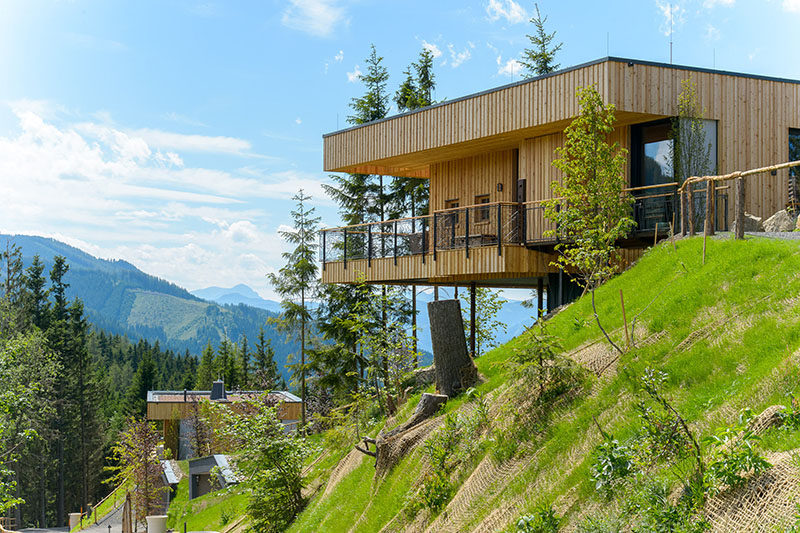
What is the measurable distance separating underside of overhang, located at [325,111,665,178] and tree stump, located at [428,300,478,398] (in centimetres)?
777

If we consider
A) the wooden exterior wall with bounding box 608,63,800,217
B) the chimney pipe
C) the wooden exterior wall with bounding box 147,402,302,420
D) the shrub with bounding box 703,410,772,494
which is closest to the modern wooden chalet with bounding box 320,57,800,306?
the wooden exterior wall with bounding box 608,63,800,217

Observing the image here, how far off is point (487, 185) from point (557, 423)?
1421 cm

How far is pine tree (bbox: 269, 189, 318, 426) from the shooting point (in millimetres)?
38594

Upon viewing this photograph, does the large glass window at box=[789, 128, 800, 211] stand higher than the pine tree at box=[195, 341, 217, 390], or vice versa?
the large glass window at box=[789, 128, 800, 211]

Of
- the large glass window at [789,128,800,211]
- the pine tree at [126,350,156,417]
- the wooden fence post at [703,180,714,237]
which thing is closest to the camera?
the wooden fence post at [703,180,714,237]

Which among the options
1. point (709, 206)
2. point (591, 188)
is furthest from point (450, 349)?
point (709, 206)

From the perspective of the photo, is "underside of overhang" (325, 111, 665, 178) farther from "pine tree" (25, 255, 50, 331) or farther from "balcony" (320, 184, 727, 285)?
"pine tree" (25, 255, 50, 331)

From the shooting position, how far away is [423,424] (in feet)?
40.2

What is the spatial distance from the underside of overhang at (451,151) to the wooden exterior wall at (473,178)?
0.21 metres

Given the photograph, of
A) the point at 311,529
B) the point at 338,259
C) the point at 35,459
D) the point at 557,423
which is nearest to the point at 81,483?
the point at 35,459

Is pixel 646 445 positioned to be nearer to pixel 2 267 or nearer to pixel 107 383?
pixel 2 267

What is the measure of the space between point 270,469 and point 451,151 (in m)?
11.3

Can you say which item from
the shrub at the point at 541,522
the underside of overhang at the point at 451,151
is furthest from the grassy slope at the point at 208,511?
the shrub at the point at 541,522

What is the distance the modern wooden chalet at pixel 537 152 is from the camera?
701 inches
